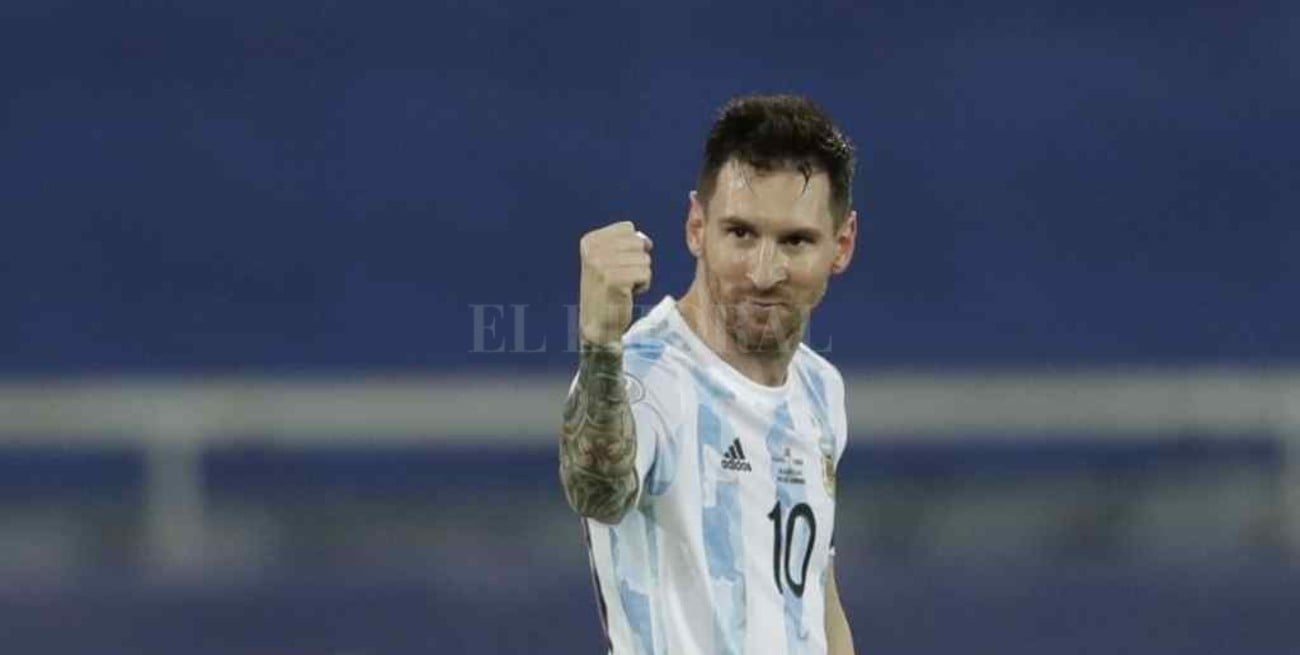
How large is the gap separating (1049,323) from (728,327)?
22.0 feet

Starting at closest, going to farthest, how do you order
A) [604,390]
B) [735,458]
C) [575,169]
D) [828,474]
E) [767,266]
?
[604,390], [767,266], [735,458], [828,474], [575,169]

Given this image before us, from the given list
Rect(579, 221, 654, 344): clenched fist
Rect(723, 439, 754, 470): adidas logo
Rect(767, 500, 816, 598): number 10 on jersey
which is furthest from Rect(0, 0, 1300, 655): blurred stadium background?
Rect(579, 221, 654, 344): clenched fist

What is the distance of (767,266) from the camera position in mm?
2627

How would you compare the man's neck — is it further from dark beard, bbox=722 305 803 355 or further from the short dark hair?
the short dark hair

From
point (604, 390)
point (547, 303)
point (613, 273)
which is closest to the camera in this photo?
point (613, 273)

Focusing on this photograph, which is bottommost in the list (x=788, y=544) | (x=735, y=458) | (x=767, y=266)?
(x=788, y=544)

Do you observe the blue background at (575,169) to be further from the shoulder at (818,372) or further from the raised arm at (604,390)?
the raised arm at (604,390)

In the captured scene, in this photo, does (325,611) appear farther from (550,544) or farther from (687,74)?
(687,74)

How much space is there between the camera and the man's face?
8.63 ft

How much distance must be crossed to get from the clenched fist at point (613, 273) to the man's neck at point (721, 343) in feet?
1.20

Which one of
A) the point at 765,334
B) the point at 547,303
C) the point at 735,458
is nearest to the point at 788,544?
the point at 735,458

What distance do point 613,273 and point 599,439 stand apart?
0.25 m

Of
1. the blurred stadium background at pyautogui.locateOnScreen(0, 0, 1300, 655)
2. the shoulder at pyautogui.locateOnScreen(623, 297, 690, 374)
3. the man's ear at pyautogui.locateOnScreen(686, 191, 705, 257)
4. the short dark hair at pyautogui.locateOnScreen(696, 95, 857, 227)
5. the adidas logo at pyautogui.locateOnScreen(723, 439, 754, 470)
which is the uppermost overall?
the short dark hair at pyautogui.locateOnScreen(696, 95, 857, 227)

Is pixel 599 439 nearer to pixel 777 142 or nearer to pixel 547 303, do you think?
pixel 777 142
